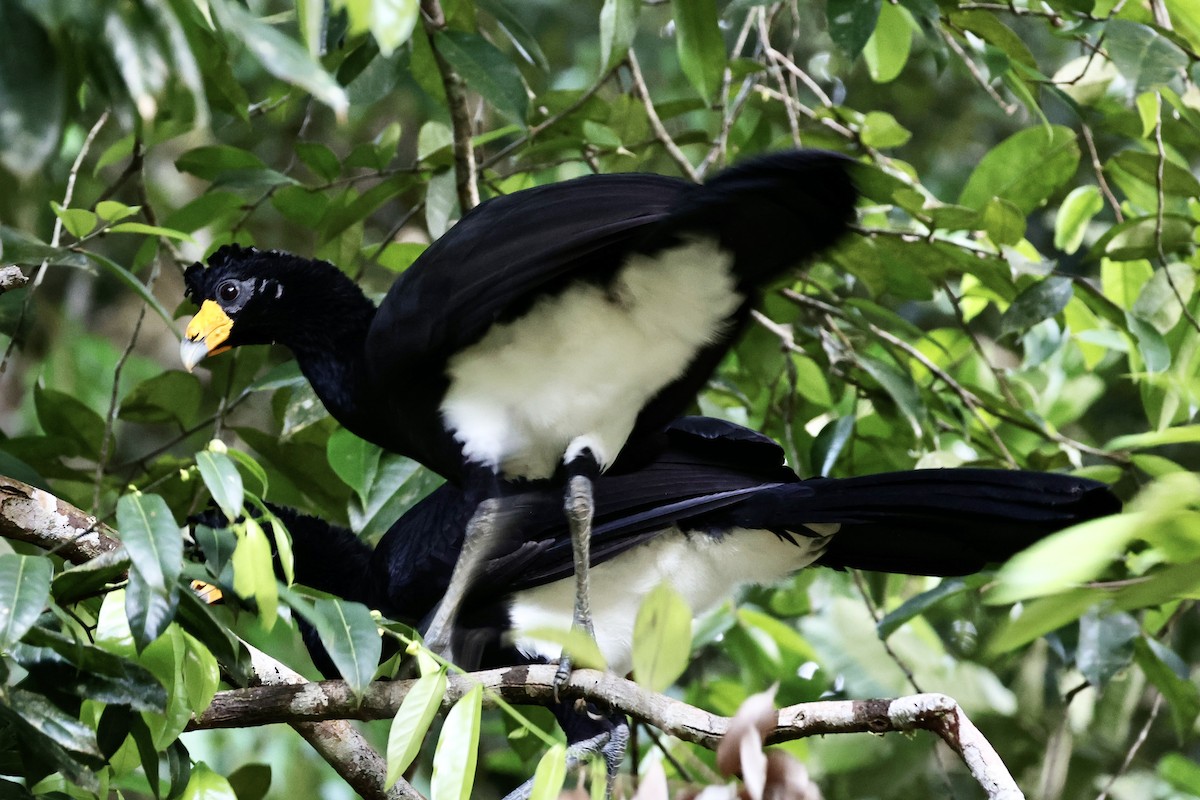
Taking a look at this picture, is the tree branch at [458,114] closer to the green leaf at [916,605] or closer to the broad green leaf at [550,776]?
the green leaf at [916,605]

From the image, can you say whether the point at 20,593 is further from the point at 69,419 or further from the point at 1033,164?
the point at 1033,164

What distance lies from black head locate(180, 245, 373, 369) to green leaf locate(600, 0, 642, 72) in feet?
2.36

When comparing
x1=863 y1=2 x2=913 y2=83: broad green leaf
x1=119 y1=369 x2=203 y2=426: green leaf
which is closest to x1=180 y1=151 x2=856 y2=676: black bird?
x1=119 y1=369 x2=203 y2=426: green leaf

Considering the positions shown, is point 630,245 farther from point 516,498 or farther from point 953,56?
point 953,56

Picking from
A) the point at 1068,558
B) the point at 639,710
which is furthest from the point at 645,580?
the point at 1068,558

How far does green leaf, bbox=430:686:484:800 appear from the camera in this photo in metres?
1.25

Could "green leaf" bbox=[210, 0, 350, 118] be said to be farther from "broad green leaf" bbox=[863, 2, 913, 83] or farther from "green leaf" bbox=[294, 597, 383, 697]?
"broad green leaf" bbox=[863, 2, 913, 83]

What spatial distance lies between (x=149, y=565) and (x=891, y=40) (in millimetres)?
2191

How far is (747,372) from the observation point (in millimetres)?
3020

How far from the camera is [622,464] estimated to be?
256 cm

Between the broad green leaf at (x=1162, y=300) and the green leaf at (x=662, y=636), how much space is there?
184 cm

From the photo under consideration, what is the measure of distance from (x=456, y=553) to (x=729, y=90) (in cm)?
128

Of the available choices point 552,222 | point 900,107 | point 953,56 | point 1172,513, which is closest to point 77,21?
point 1172,513

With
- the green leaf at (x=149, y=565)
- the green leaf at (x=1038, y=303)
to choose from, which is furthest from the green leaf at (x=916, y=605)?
the green leaf at (x=149, y=565)
